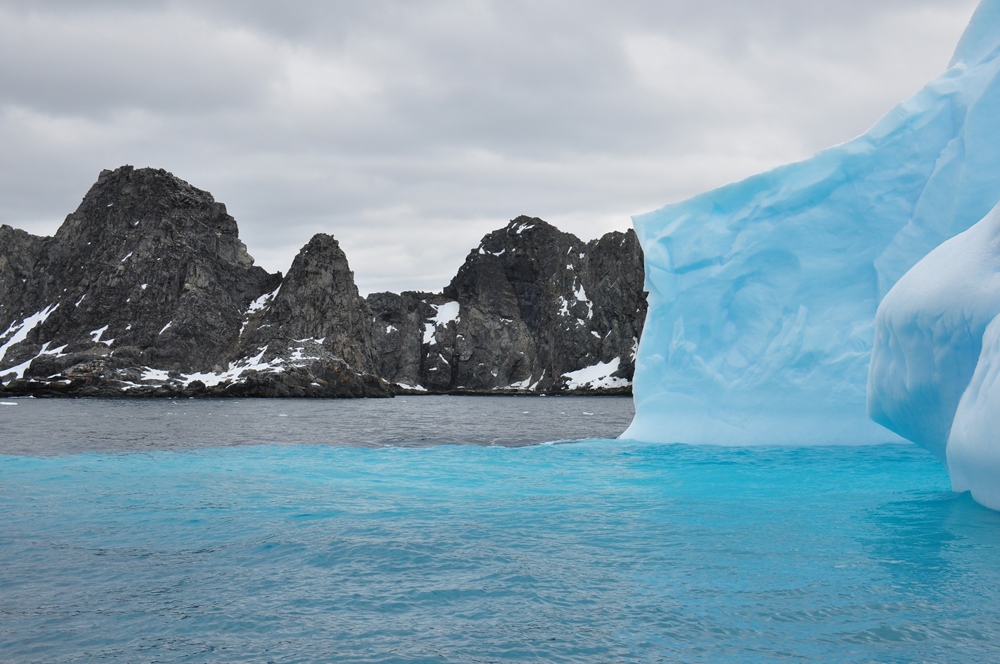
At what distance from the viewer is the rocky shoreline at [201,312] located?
84438mm

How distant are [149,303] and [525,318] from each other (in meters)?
73.0

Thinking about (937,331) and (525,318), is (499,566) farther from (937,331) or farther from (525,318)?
(525,318)

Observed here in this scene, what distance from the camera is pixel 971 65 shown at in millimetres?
19203

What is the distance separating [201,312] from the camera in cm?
9544

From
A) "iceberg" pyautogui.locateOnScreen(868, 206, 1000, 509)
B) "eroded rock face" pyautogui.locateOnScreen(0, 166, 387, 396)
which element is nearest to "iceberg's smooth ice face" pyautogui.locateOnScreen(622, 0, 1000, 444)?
"iceberg" pyautogui.locateOnScreen(868, 206, 1000, 509)

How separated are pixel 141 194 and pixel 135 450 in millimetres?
88598

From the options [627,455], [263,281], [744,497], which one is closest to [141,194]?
[263,281]

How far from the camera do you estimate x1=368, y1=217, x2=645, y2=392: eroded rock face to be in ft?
392

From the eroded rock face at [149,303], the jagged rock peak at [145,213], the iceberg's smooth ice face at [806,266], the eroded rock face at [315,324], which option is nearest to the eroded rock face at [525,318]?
the eroded rock face at [315,324]

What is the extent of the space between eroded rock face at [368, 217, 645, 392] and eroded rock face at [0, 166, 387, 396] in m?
34.8

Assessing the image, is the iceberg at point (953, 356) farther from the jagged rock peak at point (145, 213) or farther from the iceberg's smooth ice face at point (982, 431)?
the jagged rock peak at point (145, 213)

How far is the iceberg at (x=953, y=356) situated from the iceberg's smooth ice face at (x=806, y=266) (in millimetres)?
6803

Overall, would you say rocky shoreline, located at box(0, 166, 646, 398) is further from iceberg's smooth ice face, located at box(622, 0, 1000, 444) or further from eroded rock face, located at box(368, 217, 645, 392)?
Result: iceberg's smooth ice face, located at box(622, 0, 1000, 444)

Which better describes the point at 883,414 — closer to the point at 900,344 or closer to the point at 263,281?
the point at 900,344
